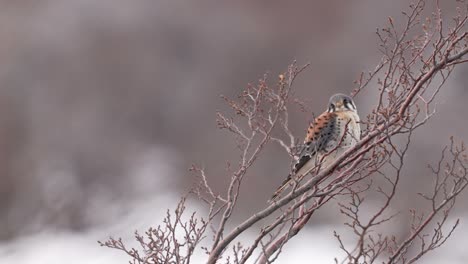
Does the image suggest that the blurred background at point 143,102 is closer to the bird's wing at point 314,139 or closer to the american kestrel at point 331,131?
the american kestrel at point 331,131

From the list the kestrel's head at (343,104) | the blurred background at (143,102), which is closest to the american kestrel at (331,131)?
the kestrel's head at (343,104)

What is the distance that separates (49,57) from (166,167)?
14.2 feet

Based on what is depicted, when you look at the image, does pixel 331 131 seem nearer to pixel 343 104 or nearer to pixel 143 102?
pixel 343 104

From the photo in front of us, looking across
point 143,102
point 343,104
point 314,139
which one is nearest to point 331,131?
point 314,139

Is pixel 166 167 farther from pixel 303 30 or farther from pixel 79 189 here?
pixel 303 30

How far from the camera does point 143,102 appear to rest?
16938 millimetres

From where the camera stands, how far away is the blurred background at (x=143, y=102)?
1408 centimetres

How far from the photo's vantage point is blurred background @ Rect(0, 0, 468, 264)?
14078 millimetres

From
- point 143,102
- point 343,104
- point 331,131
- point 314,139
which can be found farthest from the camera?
point 143,102

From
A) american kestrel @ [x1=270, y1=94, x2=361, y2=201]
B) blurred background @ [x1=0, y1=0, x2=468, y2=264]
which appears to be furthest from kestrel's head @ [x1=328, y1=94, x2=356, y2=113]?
blurred background @ [x1=0, y1=0, x2=468, y2=264]

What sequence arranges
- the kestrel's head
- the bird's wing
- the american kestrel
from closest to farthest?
the bird's wing, the american kestrel, the kestrel's head

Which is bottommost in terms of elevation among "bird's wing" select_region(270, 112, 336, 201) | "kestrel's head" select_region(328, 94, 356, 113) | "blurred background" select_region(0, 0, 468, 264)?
"bird's wing" select_region(270, 112, 336, 201)

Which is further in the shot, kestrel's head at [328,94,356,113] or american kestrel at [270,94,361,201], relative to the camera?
kestrel's head at [328,94,356,113]

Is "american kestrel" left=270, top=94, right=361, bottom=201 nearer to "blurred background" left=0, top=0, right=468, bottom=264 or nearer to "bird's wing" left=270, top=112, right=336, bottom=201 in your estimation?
"bird's wing" left=270, top=112, right=336, bottom=201
